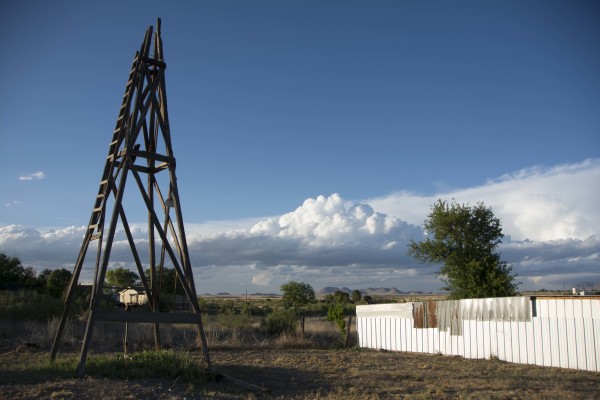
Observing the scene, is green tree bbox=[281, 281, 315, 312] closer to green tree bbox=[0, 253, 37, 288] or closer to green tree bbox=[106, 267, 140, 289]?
green tree bbox=[106, 267, 140, 289]

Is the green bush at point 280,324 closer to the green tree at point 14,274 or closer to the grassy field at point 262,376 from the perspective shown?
the grassy field at point 262,376

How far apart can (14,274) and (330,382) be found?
130 feet

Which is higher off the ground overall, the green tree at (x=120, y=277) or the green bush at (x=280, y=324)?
the green tree at (x=120, y=277)

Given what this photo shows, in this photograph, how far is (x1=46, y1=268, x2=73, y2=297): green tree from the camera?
46.0 metres

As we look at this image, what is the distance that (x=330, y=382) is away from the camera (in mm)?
13117

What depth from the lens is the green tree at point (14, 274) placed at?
140 feet

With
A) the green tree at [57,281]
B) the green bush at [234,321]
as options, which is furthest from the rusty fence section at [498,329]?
the green tree at [57,281]

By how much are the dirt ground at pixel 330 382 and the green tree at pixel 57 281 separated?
104 ft

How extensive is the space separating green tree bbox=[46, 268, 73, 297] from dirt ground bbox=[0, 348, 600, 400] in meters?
31.6

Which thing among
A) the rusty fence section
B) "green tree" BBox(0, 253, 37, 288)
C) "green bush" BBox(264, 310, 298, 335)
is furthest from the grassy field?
"green tree" BBox(0, 253, 37, 288)

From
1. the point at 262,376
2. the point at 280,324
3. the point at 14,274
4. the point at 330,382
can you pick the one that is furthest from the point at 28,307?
the point at 14,274

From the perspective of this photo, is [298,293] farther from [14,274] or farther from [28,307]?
[28,307]

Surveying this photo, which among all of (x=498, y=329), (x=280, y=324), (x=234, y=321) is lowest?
(x=280, y=324)

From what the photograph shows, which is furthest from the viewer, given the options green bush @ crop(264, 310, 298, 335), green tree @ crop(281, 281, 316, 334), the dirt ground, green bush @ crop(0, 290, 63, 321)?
green tree @ crop(281, 281, 316, 334)
